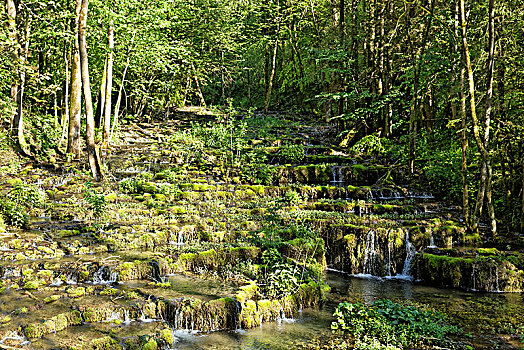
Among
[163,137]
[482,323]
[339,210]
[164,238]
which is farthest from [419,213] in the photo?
[163,137]

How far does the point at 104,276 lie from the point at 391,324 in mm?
5498

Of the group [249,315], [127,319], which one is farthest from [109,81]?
[249,315]

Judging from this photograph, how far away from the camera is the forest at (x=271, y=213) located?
615cm

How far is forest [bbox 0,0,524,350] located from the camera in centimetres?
615

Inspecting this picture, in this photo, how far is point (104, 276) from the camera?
724 centimetres

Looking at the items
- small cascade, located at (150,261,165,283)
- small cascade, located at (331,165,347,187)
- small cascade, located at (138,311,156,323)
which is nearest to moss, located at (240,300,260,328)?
small cascade, located at (138,311,156,323)

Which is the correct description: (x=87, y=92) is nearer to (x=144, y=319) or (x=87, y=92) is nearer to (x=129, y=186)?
(x=129, y=186)

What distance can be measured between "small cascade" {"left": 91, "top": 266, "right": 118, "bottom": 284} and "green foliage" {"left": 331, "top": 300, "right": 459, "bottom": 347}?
14.3 feet

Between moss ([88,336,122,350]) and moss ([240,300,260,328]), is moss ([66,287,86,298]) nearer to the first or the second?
moss ([88,336,122,350])

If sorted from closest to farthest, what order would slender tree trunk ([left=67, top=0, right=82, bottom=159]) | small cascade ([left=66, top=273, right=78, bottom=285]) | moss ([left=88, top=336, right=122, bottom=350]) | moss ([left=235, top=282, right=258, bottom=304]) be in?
moss ([left=88, top=336, right=122, bottom=350])
moss ([left=235, top=282, right=258, bottom=304])
small cascade ([left=66, top=273, right=78, bottom=285])
slender tree trunk ([left=67, top=0, right=82, bottom=159])

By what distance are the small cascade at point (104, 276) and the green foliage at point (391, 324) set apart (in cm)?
437

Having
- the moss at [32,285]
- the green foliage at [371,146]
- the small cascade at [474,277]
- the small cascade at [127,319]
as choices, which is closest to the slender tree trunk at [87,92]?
the moss at [32,285]

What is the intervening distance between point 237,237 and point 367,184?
8387 millimetres

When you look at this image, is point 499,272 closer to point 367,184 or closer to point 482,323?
point 482,323
